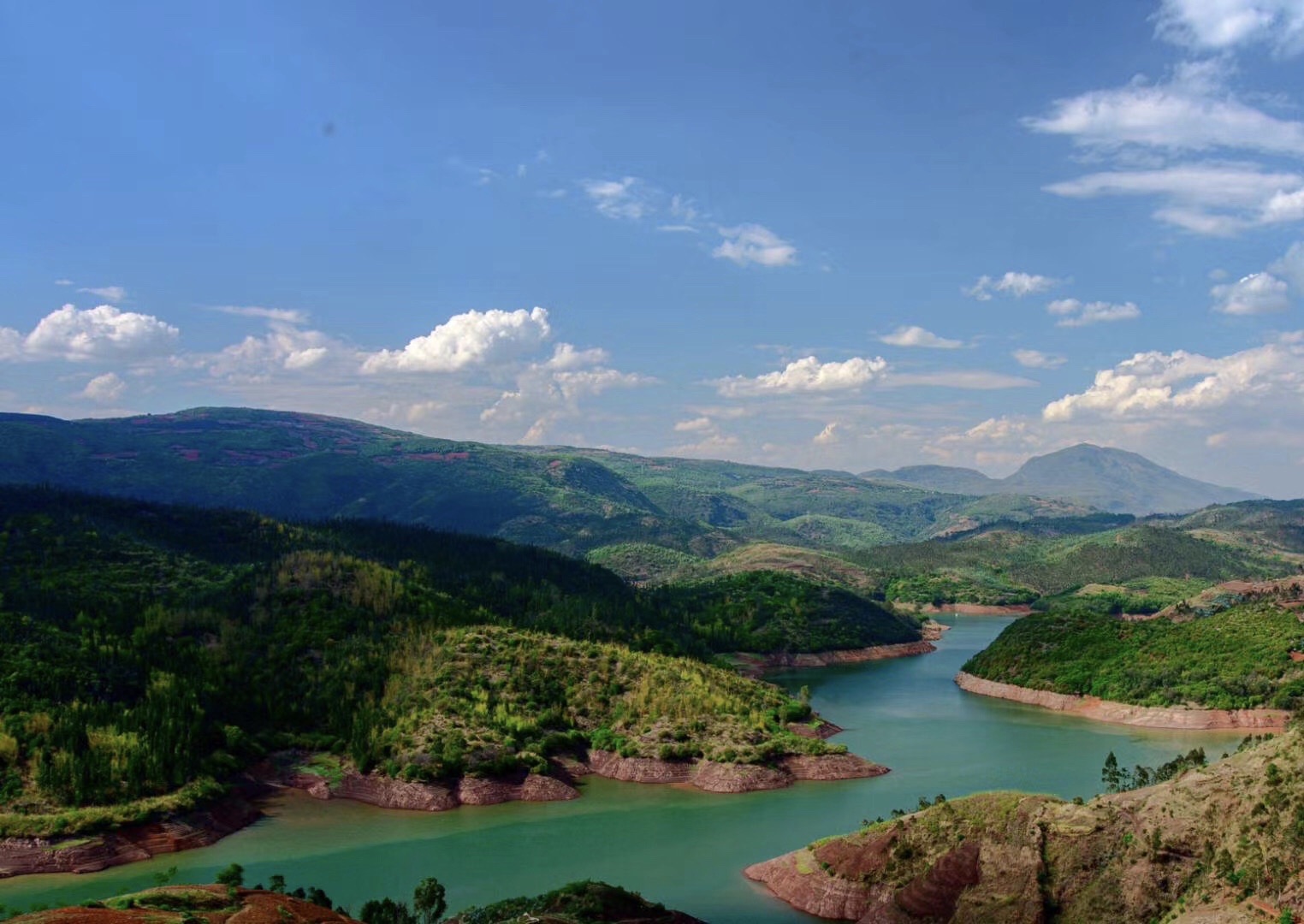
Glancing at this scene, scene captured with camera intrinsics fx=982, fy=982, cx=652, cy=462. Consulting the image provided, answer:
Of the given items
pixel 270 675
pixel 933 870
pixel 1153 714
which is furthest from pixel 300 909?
pixel 1153 714

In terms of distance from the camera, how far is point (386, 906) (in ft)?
166

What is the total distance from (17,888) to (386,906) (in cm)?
2614

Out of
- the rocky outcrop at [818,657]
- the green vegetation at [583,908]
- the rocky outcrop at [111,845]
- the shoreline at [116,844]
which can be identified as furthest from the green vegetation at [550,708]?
the rocky outcrop at [818,657]

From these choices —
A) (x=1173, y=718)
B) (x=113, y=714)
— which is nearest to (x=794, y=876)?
(x=113, y=714)

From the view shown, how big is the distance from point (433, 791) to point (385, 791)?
4.11 m

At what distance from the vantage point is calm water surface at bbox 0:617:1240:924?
59.3m

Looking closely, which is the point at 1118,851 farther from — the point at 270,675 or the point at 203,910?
the point at 270,675

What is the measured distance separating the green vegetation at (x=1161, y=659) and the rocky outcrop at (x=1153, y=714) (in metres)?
0.91

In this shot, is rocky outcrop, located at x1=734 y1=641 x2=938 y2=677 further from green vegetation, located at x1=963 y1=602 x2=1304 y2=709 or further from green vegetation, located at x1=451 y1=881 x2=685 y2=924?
green vegetation, located at x1=451 y1=881 x2=685 y2=924

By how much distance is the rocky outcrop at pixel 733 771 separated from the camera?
8106 cm

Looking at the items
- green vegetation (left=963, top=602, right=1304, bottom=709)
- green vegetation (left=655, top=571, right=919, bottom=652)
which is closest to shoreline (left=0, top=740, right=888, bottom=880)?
green vegetation (left=963, top=602, right=1304, bottom=709)

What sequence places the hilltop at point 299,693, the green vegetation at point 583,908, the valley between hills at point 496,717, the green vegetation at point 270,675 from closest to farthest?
1. the valley between hills at point 496,717
2. the green vegetation at point 583,908
3. the hilltop at point 299,693
4. the green vegetation at point 270,675

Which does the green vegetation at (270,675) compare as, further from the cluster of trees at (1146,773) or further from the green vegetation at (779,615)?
the green vegetation at (779,615)

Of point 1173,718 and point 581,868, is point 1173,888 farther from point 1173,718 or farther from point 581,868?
point 1173,718
